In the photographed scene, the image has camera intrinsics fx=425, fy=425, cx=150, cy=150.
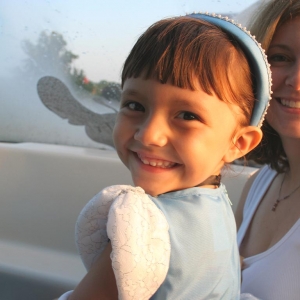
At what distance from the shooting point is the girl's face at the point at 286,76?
864 millimetres

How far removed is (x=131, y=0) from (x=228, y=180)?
0.84 meters

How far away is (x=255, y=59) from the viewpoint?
2.08 ft

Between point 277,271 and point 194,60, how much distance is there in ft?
1.47

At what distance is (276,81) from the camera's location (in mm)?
899

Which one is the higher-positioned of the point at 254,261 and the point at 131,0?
the point at 131,0

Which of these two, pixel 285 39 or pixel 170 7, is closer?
pixel 285 39

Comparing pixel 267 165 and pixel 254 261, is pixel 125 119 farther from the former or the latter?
pixel 267 165

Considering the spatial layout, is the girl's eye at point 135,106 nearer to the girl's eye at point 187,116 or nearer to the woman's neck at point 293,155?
the girl's eye at point 187,116

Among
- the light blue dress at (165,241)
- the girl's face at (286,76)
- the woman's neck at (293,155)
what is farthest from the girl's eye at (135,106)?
the woman's neck at (293,155)

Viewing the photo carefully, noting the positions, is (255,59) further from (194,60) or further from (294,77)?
(294,77)

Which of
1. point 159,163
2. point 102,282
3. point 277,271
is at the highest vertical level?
point 159,163

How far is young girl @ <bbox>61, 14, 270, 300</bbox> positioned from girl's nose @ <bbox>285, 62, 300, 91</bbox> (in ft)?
0.78

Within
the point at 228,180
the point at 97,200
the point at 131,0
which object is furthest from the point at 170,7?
the point at 97,200

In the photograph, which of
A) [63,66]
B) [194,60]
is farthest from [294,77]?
[63,66]
